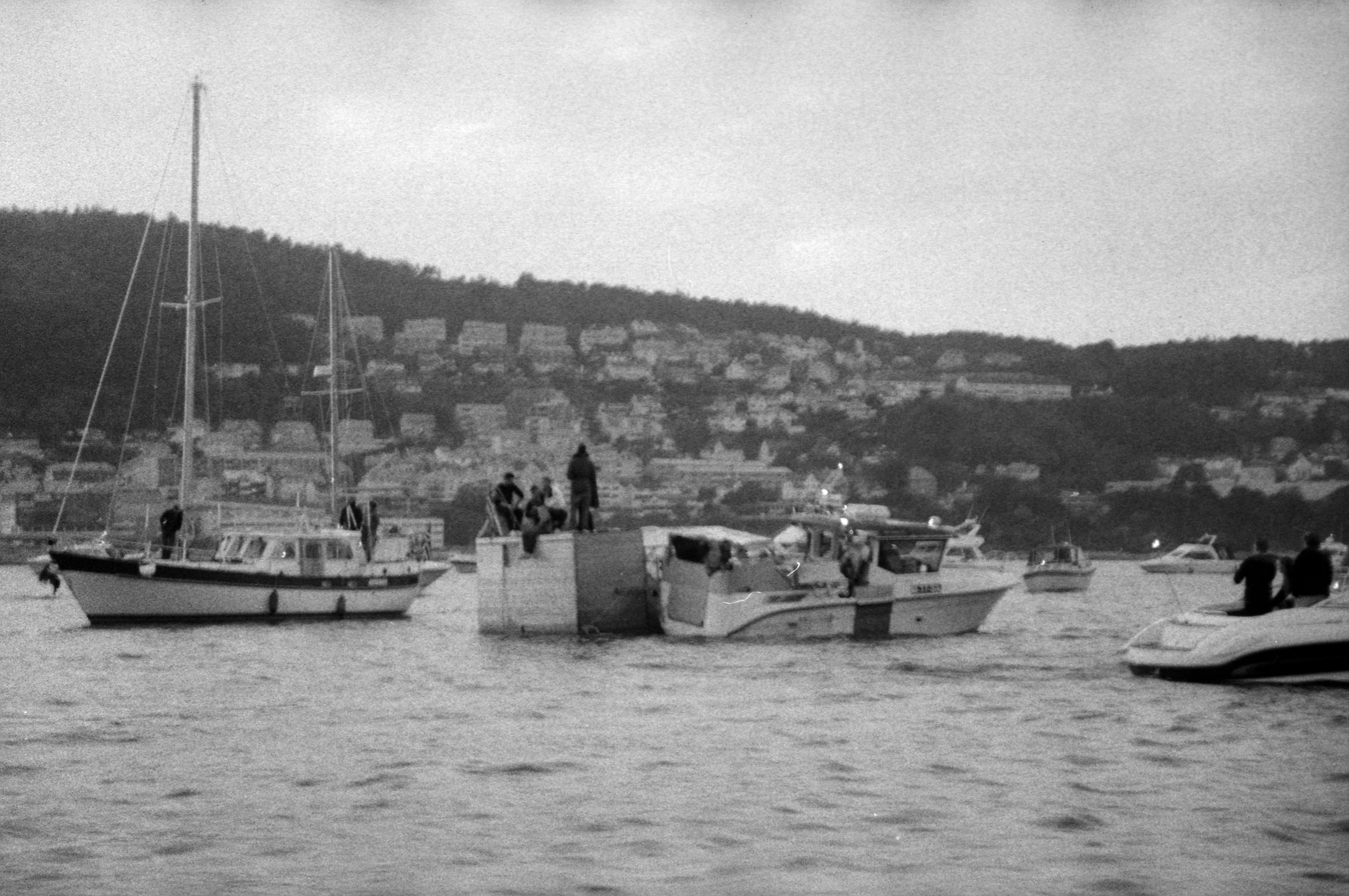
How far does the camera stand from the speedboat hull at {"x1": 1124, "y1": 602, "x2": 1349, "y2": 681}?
66.8 ft

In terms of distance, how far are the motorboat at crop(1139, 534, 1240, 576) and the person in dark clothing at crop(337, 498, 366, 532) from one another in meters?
41.7

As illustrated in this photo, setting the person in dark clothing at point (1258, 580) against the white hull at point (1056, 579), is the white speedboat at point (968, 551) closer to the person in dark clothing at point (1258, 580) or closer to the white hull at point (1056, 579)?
the white hull at point (1056, 579)

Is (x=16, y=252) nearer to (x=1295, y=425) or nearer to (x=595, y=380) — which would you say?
(x=595, y=380)

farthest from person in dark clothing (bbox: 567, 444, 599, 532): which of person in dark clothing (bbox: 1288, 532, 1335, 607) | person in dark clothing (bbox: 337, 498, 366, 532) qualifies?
person in dark clothing (bbox: 1288, 532, 1335, 607)

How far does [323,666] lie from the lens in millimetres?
25891

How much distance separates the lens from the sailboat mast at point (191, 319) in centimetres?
3844

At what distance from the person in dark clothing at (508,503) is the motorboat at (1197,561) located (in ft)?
156

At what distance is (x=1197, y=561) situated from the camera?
260ft

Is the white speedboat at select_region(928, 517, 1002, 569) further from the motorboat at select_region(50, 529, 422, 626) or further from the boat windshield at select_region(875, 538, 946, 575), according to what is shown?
the boat windshield at select_region(875, 538, 946, 575)

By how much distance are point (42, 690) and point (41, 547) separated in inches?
2521

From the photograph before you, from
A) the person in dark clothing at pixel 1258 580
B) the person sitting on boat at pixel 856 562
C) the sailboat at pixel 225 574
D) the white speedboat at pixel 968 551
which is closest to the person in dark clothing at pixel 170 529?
the sailboat at pixel 225 574

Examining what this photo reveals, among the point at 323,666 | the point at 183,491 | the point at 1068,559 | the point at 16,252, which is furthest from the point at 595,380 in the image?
the point at 323,666

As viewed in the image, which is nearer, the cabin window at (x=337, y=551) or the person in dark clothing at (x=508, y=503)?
the person in dark clothing at (x=508, y=503)

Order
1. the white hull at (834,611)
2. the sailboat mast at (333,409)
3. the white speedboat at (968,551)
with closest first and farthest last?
the white hull at (834,611)
the sailboat mast at (333,409)
the white speedboat at (968,551)
